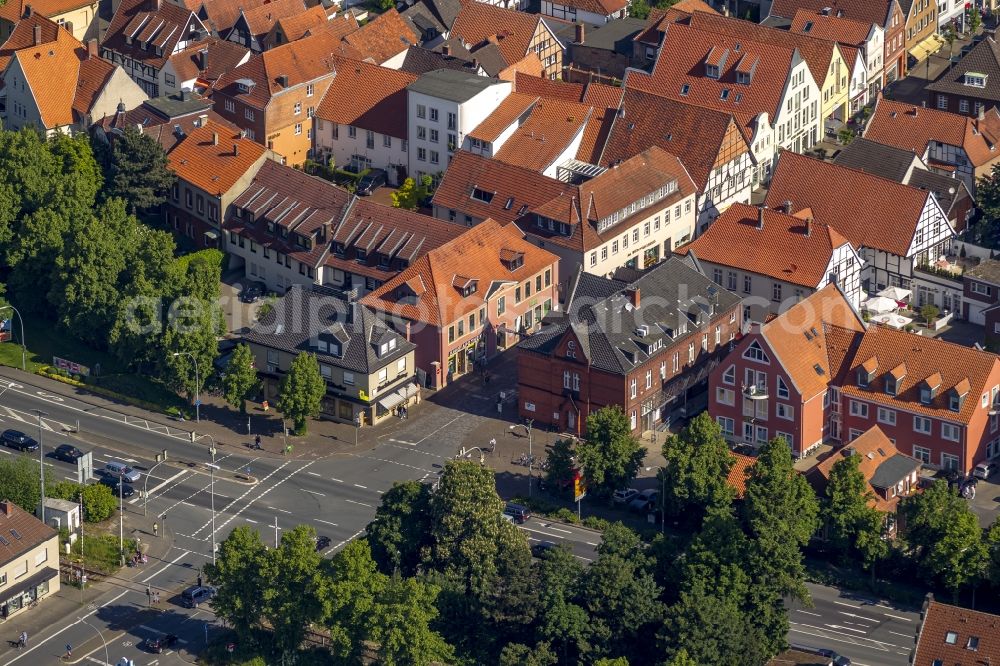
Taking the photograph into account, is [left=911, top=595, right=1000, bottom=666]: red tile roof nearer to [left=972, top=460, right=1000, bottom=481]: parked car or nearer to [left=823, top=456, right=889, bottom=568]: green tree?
[left=823, top=456, right=889, bottom=568]: green tree

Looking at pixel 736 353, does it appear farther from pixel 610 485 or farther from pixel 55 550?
pixel 55 550

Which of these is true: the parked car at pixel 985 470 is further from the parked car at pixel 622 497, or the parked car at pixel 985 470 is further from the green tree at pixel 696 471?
the parked car at pixel 622 497

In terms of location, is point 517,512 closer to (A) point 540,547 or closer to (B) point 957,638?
(A) point 540,547

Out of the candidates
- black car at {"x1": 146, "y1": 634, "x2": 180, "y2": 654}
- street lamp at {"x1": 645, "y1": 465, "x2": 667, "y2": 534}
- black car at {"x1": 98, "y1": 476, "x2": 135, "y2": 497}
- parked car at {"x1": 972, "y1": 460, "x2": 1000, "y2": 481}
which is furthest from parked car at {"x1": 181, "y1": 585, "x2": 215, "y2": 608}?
parked car at {"x1": 972, "y1": 460, "x2": 1000, "y2": 481}

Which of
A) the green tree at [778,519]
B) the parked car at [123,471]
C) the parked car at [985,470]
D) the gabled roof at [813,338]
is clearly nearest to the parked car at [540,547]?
the green tree at [778,519]

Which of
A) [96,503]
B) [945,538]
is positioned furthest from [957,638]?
[96,503]

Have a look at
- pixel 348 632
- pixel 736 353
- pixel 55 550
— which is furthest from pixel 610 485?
pixel 55 550
